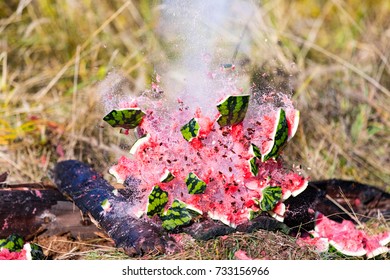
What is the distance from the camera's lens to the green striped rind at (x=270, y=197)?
1.85m

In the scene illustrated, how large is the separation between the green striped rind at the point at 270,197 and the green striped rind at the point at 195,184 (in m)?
0.16

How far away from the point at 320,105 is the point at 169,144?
1.57m

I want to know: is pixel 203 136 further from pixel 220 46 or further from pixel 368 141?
pixel 368 141

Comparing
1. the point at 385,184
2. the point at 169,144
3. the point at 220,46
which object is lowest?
the point at 385,184

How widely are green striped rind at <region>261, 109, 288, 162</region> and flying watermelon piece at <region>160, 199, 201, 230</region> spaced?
24cm

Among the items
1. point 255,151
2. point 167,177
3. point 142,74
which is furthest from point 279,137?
point 142,74

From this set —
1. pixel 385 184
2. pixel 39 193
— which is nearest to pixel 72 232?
pixel 39 193

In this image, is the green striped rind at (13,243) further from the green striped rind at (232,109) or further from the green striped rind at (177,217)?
the green striped rind at (232,109)

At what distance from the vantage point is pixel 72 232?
2.25 metres

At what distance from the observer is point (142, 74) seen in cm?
334

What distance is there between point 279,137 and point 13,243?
81 centimetres

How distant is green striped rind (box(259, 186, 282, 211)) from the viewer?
1.85 m

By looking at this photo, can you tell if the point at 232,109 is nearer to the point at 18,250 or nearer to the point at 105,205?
the point at 105,205

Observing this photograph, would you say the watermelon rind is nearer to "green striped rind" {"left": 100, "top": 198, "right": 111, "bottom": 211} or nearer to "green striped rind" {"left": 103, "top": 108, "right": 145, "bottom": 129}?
"green striped rind" {"left": 103, "top": 108, "right": 145, "bottom": 129}
